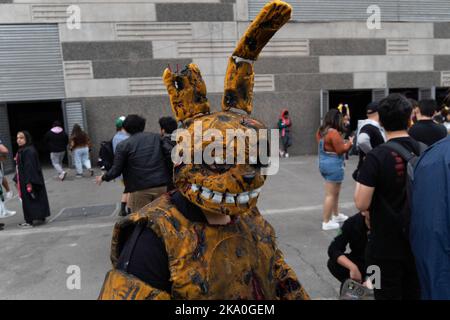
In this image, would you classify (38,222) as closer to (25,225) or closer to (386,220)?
(25,225)

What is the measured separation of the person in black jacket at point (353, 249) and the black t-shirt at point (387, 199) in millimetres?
206

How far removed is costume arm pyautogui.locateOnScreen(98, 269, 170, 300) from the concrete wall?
34.7 feet

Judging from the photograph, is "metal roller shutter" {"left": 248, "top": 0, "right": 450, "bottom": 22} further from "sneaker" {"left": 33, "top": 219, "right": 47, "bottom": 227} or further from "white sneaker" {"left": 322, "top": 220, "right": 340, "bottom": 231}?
"sneaker" {"left": 33, "top": 219, "right": 47, "bottom": 227}

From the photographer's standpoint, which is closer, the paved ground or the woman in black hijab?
the paved ground

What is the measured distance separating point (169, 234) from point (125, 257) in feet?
0.55

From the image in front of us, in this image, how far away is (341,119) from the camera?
4.91m

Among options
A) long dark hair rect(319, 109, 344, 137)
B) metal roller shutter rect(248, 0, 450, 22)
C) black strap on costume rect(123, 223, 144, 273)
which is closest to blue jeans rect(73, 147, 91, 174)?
metal roller shutter rect(248, 0, 450, 22)

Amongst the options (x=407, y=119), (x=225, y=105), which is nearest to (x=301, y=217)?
(x=407, y=119)

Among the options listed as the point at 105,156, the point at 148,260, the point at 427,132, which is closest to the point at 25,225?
the point at 105,156

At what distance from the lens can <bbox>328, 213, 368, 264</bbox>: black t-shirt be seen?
273 cm

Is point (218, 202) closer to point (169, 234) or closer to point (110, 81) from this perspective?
point (169, 234)

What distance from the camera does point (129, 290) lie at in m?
1.18

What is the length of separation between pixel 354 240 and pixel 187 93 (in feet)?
6.08

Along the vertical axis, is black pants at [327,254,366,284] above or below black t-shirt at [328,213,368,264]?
below
